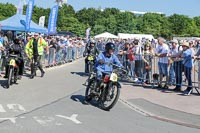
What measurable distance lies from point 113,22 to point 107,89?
338ft

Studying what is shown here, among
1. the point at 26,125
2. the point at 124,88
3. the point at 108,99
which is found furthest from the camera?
the point at 124,88

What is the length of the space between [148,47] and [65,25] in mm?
87402

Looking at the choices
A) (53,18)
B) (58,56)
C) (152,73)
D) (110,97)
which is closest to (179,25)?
(53,18)

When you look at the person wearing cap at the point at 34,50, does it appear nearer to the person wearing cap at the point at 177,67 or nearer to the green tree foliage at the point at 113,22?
the person wearing cap at the point at 177,67

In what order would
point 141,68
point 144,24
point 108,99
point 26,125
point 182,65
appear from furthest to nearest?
point 144,24
point 141,68
point 182,65
point 108,99
point 26,125

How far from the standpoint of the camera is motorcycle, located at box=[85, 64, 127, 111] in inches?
399

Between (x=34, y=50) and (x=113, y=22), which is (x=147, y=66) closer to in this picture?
(x=34, y=50)

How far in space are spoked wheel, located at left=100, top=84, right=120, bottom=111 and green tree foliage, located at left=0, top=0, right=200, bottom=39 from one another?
91480mm

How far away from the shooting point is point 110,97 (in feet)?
33.9

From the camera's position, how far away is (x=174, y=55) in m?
14.1

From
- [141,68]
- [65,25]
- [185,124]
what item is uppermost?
[65,25]

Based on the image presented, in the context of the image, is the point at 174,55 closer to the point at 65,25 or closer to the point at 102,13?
the point at 65,25

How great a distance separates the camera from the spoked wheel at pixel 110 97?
10.1m

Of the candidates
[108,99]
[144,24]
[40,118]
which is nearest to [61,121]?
[40,118]
